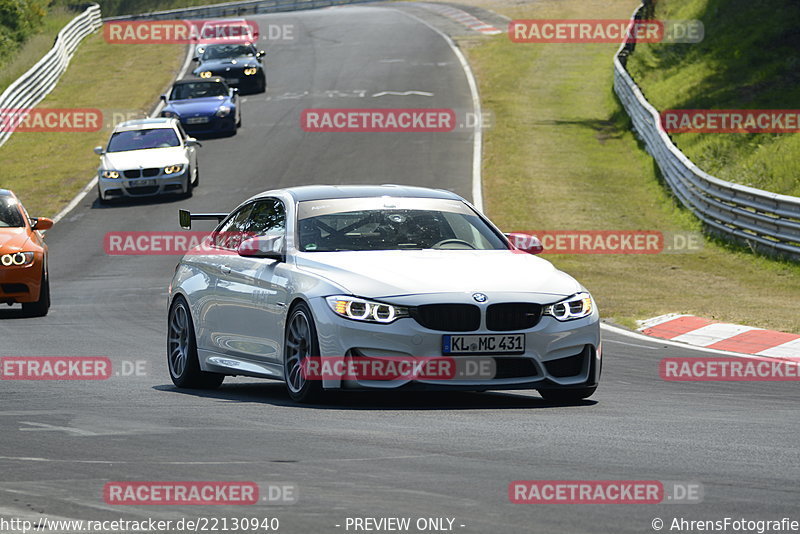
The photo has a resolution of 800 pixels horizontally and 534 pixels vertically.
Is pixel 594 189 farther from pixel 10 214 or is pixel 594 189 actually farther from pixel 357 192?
pixel 357 192

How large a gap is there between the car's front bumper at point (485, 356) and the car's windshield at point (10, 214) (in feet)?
33.9

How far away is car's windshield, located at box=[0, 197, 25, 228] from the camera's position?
61.0 feet

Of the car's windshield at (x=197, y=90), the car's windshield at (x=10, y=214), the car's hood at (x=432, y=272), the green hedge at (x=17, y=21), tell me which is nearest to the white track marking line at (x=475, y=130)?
the car's windshield at (x=10, y=214)

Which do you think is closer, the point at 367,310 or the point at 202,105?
the point at 367,310

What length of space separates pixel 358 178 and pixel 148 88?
57.9ft

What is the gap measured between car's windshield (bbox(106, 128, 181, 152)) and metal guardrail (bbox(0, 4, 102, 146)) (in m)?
10.7

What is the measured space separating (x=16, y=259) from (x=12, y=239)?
0.45 metres

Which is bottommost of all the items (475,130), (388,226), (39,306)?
(475,130)

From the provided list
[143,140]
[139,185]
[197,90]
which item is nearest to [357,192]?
[139,185]

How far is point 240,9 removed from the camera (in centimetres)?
7806

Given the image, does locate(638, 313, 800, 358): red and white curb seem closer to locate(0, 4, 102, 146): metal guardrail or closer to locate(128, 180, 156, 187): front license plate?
locate(128, 180, 156, 187): front license plate

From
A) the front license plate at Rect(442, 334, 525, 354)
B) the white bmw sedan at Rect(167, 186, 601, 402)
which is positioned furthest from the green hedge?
the front license plate at Rect(442, 334, 525, 354)

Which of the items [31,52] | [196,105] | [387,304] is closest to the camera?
[387,304]

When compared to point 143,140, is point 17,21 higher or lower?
lower
